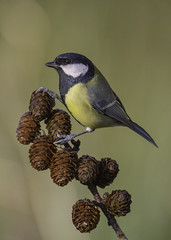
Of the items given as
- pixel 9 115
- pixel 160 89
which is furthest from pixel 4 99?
pixel 160 89

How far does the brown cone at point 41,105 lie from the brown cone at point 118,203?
0.29 metres

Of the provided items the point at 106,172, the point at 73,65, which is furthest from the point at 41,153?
the point at 73,65

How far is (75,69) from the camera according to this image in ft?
4.86

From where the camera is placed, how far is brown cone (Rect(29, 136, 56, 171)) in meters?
0.98

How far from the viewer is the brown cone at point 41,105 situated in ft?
3.52

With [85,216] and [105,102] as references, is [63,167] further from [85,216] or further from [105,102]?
[105,102]

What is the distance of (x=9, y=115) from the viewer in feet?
6.81

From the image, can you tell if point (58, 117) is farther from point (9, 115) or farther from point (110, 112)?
point (9, 115)

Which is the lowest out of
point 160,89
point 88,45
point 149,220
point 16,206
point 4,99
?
point 149,220

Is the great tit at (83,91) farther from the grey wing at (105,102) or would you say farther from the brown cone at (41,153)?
the brown cone at (41,153)

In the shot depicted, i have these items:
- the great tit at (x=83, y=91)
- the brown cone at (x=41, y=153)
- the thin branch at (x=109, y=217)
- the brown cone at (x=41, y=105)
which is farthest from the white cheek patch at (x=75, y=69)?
the thin branch at (x=109, y=217)

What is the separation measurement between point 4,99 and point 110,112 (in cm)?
72

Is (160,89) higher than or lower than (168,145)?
higher

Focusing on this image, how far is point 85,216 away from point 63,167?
5.1 inches
